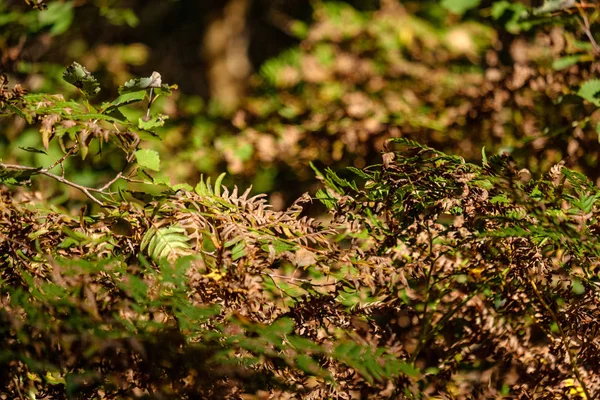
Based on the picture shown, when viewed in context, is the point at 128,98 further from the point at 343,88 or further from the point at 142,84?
the point at 343,88

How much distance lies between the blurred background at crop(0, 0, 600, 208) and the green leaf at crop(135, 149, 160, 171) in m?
0.06

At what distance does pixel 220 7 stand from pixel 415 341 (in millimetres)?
5532

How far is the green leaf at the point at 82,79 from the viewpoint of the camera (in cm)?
154

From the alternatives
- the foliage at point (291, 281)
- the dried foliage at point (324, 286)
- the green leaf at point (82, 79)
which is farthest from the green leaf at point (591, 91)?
the green leaf at point (82, 79)

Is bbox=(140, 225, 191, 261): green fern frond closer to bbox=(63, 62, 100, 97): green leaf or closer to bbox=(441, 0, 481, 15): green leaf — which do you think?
bbox=(63, 62, 100, 97): green leaf

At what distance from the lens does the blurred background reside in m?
3.09

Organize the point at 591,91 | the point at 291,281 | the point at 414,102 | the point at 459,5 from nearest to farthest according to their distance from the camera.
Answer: the point at 291,281
the point at 591,91
the point at 459,5
the point at 414,102

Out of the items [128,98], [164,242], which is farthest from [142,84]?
[164,242]

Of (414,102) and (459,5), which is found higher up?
(459,5)

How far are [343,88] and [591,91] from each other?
2628 mm

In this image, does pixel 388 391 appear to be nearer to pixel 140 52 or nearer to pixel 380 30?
pixel 380 30

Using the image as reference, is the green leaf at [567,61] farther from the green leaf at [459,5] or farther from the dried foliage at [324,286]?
the dried foliage at [324,286]

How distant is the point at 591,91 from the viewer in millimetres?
2623

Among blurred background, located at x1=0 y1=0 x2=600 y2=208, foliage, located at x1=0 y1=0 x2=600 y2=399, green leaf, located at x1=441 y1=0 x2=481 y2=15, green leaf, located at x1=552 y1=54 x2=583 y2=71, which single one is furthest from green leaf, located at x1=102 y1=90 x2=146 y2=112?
green leaf, located at x1=441 y1=0 x2=481 y2=15
